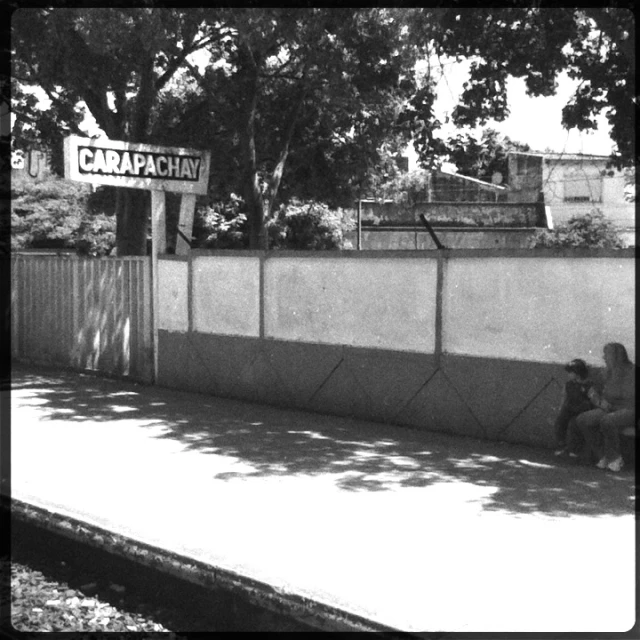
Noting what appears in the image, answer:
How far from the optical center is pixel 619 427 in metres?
8.09

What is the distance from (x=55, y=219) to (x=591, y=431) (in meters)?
33.5

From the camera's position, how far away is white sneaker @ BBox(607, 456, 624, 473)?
26.6 feet

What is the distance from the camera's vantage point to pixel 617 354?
320 inches

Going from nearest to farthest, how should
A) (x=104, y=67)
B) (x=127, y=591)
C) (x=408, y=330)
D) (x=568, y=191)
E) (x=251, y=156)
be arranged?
(x=127, y=591) → (x=408, y=330) → (x=104, y=67) → (x=251, y=156) → (x=568, y=191)

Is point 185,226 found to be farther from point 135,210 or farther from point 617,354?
point 617,354

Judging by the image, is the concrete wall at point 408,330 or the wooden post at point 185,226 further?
the wooden post at point 185,226

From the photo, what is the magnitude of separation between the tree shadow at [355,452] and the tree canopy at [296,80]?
177 inches

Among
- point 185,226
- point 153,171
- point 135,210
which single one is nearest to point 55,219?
point 135,210

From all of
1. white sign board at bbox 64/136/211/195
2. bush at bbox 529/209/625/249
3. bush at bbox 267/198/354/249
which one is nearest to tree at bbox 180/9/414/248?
white sign board at bbox 64/136/211/195

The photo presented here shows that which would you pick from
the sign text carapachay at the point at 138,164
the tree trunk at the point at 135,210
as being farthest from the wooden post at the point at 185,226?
the tree trunk at the point at 135,210

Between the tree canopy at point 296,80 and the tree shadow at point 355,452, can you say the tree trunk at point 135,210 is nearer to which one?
the tree canopy at point 296,80

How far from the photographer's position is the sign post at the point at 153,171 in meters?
12.3

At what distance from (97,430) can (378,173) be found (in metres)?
11.1
